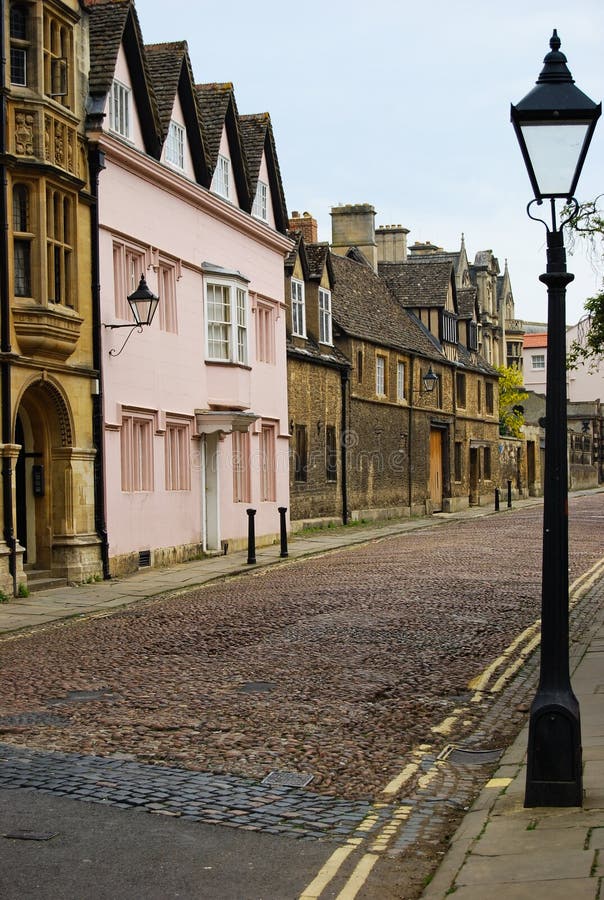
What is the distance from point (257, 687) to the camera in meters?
10.4

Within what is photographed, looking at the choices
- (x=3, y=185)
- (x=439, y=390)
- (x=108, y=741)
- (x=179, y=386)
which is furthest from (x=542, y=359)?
(x=108, y=741)

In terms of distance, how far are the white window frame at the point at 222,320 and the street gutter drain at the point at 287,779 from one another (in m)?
19.5

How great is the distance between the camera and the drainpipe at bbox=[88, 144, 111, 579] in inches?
834

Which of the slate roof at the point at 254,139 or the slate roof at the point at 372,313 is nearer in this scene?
the slate roof at the point at 254,139

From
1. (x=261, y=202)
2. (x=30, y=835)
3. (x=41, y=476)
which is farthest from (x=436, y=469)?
(x=30, y=835)

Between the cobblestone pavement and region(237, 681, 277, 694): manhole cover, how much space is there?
19 mm

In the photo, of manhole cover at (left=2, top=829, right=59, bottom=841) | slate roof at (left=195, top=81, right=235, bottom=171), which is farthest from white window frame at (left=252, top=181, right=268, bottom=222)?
manhole cover at (left=2, top=829, right=59, bottom=841)

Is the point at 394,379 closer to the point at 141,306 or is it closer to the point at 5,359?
the point at 141,306

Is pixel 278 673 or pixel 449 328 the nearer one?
pixel 278 673

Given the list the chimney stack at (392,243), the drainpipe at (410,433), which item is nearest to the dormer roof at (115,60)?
the drainpipe at (410,433)

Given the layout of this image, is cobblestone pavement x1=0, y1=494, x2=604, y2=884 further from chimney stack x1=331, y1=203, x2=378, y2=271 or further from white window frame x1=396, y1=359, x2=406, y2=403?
chimney stack x1=331, y1=203, x2=378, y2=271

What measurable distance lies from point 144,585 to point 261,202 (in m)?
13.6

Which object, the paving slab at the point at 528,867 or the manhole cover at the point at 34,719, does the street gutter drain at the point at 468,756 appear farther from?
the manhole cover at the point at 34,719

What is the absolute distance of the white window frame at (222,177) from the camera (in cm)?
2750
